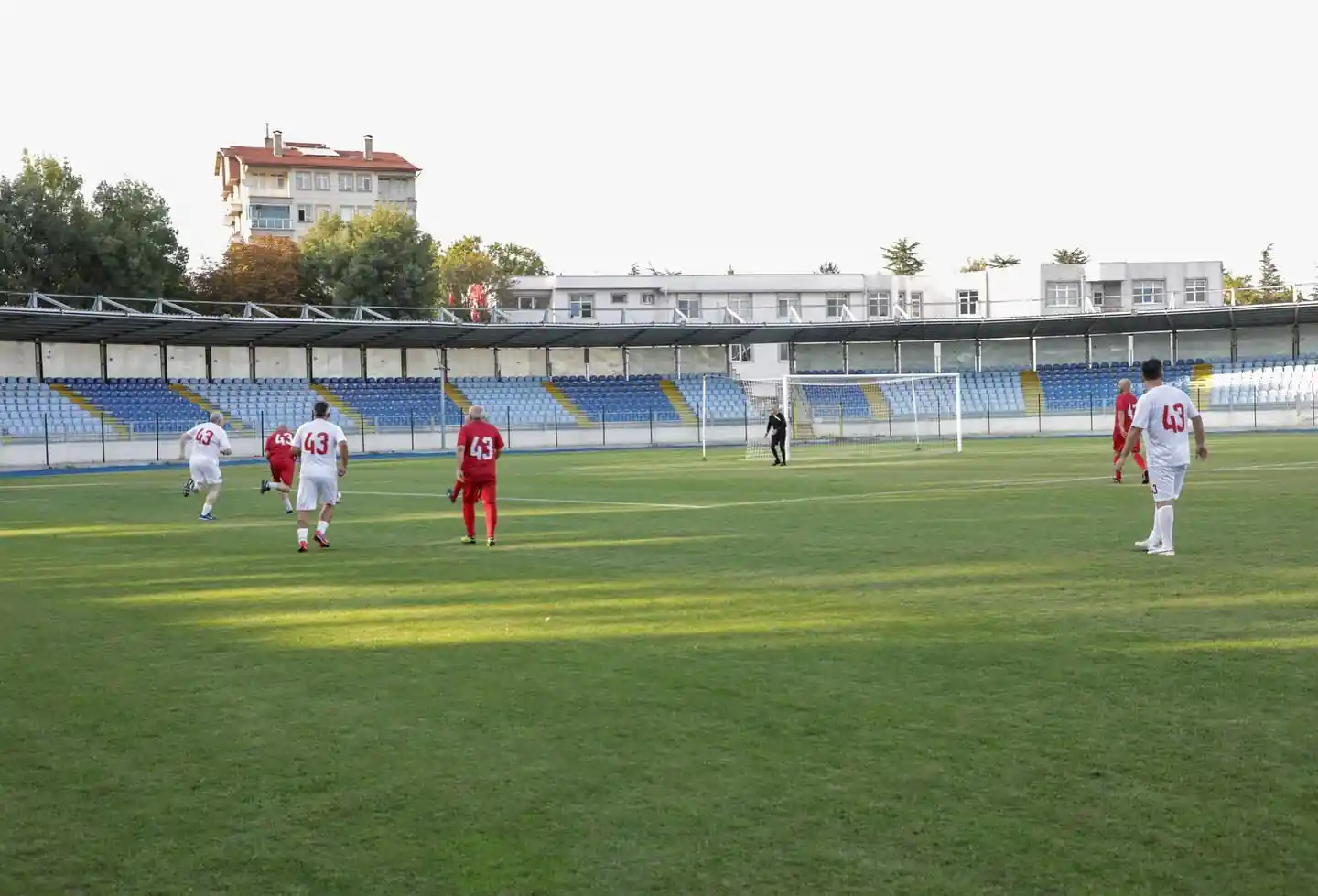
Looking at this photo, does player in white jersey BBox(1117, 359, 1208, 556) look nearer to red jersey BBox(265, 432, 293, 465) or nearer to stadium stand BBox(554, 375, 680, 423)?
red jersey BBox(265, 432, 293, 465)

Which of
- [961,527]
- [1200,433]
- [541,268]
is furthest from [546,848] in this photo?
[541,268]

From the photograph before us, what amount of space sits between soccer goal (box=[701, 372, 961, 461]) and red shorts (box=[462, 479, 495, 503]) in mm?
36419

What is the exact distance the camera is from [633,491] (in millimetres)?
25516

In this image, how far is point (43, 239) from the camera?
6550 cm

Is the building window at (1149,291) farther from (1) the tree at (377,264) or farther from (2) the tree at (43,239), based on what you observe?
(2) the tree at (43,239)

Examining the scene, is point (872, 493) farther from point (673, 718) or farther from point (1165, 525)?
point (673, 718)

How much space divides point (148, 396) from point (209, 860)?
51307mm

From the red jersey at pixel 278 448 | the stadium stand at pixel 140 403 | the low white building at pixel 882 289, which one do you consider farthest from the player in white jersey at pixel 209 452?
the low white building at pixel 882 289

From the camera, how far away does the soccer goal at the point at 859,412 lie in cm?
5566

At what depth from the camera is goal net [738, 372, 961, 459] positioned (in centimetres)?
5562

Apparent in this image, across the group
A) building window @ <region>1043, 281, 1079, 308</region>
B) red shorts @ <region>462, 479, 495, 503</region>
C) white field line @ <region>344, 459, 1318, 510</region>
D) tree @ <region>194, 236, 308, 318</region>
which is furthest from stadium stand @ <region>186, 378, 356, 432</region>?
building window @ <region>1043, 281, 1079, 308</region>

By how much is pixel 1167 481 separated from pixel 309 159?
10645 cm

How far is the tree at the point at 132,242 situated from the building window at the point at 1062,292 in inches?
2246

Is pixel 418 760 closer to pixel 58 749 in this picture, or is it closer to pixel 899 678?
pixel 58 749
